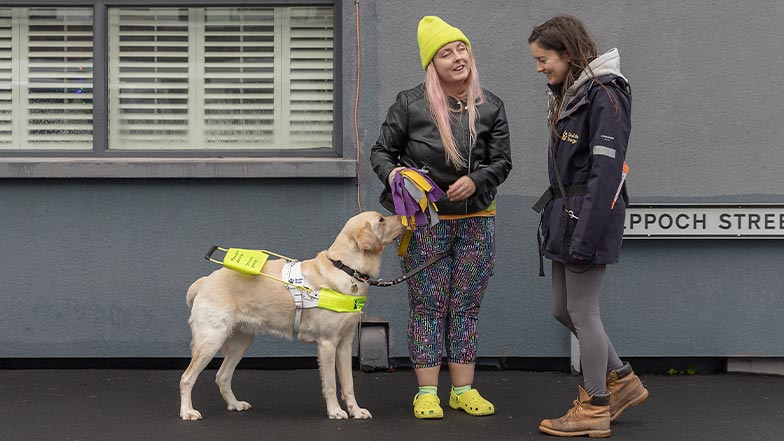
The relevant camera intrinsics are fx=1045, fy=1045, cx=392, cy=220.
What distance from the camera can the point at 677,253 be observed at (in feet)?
21.8

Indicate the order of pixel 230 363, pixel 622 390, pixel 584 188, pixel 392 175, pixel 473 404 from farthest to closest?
pixel 230 363
pixel 473 404
pixel 622 390
pixel 392 175
pixel 584 188

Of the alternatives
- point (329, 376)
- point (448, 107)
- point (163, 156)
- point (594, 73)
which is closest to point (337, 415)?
point (329, 376)

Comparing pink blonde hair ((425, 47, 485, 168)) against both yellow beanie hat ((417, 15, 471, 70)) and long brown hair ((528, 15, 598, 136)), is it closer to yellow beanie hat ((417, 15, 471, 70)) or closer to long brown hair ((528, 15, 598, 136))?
yellow beanie hat ((417, 15, 471, 70))

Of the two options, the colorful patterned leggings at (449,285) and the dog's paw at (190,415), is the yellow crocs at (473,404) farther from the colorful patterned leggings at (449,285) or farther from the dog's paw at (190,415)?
the dog's paw at (190,415)

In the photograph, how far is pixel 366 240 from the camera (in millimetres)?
5336

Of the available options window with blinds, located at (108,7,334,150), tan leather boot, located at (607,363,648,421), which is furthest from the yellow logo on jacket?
window with blinds, located at (108,7,334,150)

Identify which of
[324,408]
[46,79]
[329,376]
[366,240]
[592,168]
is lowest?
[324,408]

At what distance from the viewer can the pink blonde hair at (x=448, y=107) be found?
5.33 meters

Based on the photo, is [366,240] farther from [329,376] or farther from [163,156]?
[163,156]

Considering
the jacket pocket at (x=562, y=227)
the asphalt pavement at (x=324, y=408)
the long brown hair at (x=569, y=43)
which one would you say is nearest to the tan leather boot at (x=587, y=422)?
the asphalt pavement at (x=324, y=408)

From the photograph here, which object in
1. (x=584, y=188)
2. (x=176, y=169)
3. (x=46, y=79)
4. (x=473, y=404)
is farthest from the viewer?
(x=46, y=79)

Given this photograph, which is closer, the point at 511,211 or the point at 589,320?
the point at 589,320

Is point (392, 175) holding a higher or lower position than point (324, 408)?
higher

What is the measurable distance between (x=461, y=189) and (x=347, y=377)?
1167 mm
